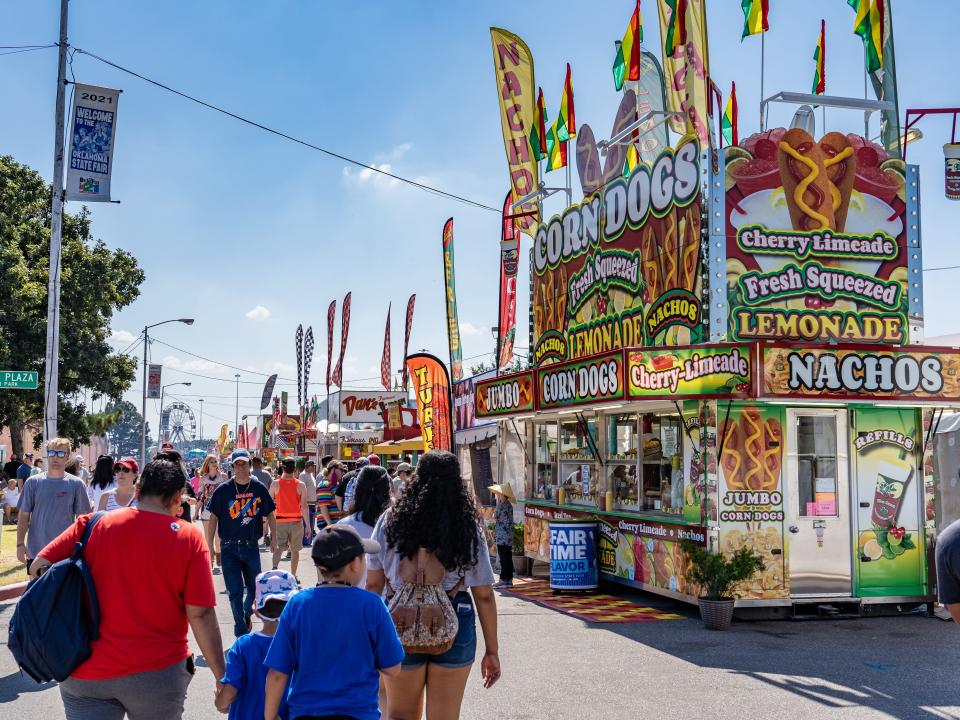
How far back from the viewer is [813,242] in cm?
1221

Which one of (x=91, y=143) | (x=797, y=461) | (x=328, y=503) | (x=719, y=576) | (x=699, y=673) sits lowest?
(x=699, y=673)

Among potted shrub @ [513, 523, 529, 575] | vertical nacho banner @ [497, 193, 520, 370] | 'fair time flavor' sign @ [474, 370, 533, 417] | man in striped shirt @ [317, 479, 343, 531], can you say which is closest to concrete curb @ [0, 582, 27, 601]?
man in striped shirt @ [317, 479, 343, 531]

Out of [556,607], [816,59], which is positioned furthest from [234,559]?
[816,59]

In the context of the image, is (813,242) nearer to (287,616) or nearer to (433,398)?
(433,398)

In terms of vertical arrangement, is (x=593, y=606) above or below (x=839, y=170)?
below

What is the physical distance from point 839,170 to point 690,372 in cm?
344

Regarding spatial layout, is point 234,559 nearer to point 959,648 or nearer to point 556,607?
point 556,607

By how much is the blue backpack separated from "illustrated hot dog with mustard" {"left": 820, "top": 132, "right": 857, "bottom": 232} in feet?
35.0

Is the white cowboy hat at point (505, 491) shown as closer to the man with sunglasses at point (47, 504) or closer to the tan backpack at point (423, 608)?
the man with sunglasses at point (47, 504)

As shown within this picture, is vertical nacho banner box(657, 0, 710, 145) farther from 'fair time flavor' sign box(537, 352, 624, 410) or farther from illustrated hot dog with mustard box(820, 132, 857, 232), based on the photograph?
'fair time flavor' sign box(537, 352, 624, 410)

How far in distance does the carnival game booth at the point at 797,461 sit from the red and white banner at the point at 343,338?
95.4ft

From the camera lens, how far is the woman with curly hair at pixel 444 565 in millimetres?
4730

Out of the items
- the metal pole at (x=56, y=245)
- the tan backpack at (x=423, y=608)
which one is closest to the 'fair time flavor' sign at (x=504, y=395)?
the metal pole at (x=56, y=245)

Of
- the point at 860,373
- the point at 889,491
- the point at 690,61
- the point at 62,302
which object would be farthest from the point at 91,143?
the point at 62,302
